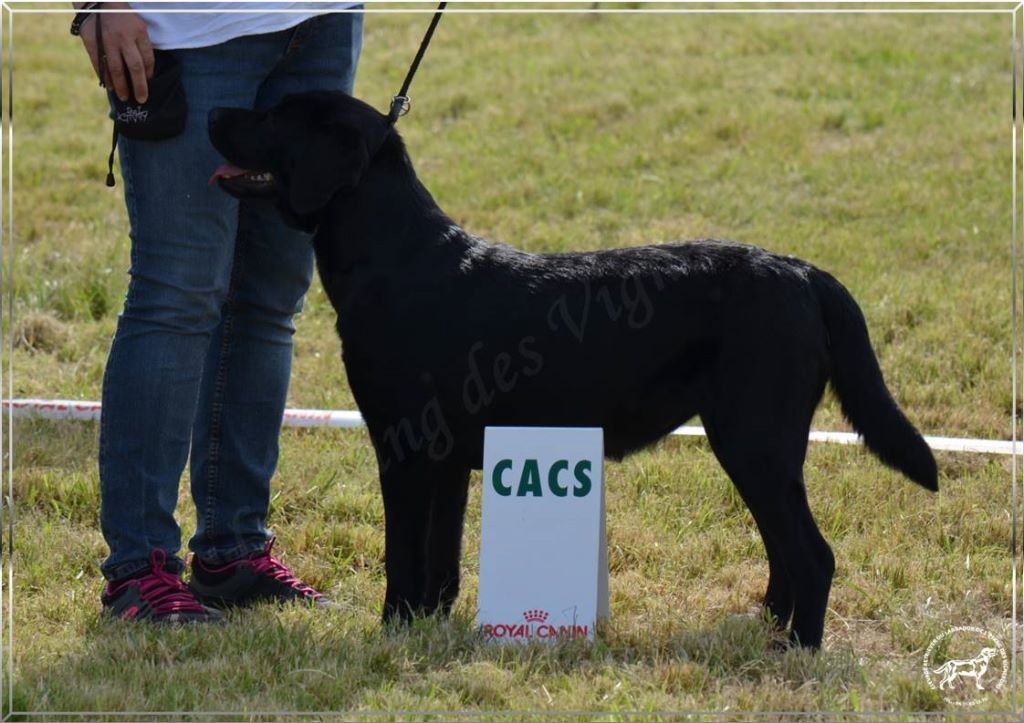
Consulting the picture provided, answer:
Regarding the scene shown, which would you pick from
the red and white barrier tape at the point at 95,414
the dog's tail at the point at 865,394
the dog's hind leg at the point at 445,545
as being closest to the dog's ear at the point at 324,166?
the dog's hind leg at the point at 445,545

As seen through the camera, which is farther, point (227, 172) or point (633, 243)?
point (633, 243)

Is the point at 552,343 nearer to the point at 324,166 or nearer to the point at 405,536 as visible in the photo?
the point at 405,536

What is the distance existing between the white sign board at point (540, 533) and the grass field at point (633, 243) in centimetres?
10

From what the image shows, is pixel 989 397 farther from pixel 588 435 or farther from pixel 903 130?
pixel 903 130

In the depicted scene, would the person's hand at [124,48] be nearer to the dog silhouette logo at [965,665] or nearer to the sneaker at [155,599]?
the sneaker at [155,599]

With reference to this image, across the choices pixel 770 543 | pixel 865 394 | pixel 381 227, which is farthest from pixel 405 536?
pixel 865 394

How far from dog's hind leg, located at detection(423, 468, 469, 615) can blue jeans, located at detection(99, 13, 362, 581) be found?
1.86ft

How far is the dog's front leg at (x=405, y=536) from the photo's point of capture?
131 inches

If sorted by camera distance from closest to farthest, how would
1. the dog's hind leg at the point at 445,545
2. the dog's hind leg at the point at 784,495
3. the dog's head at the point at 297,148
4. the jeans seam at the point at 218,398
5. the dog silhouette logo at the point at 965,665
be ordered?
the dog silhouette logo at the point at 965,665 < the dog's hind leg at the point at 784,495 < the dog's head at the point at 297,148 < the dog's hind leg at the point at 445,545 < the jeans seam at the point at 218,398

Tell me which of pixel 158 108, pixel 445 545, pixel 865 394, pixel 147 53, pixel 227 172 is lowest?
pixel 445 545

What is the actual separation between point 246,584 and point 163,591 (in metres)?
0.31

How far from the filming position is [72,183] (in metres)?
8.52

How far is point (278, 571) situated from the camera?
3.74m

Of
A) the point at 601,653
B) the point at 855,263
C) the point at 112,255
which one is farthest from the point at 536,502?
the point at 112,255
